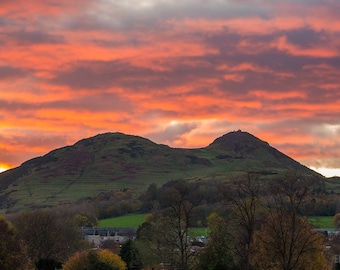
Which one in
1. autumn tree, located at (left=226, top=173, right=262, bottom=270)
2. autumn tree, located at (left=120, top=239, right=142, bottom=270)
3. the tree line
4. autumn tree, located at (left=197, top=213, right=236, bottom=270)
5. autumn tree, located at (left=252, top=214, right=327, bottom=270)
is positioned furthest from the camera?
autumn tree, located at (left=120, top=239, right=142, bottom=270)

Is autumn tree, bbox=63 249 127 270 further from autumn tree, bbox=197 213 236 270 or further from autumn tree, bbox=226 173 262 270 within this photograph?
autumn tree, bbox=226 173 262 270

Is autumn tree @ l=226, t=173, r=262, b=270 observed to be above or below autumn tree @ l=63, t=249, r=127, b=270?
above

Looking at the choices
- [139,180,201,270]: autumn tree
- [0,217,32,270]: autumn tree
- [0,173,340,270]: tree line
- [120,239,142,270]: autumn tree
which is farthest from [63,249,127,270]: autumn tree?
[120,239,142,270]: autumn tree

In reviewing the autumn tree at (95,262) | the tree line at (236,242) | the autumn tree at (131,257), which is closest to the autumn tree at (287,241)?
the tree line at (236,242)

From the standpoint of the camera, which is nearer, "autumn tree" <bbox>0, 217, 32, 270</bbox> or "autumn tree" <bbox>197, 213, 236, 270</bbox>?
"autumn tree" <bbox>197, 213, 236, 270</bbox>

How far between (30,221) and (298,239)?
7517 cm

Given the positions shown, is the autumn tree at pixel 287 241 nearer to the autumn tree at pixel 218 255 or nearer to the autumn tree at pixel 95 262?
the autumn tree at pixel 218 255

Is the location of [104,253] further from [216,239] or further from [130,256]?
[216,239]

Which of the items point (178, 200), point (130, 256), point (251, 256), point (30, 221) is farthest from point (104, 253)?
point (30, 221)

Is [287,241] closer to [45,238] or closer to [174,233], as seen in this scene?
[174,233]

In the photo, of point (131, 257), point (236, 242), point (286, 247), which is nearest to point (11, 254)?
point (131, 257)

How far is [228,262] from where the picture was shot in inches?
3780

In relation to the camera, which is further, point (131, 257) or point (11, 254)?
point (131, 257)

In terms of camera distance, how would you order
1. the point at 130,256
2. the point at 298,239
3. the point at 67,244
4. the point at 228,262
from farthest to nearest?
the point at 67,244, the point at 130,256, the point at 228,262, the point at 298,239
